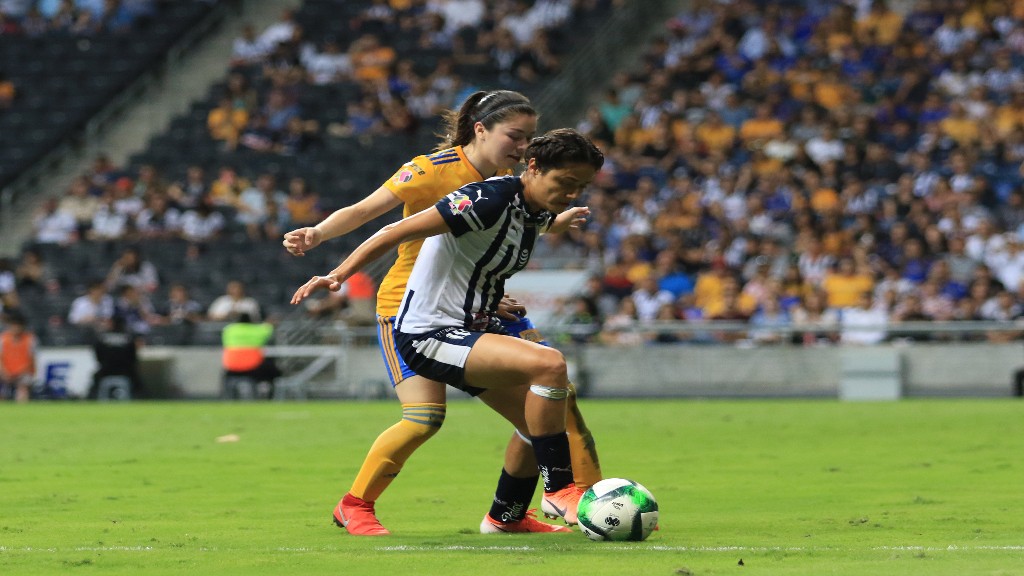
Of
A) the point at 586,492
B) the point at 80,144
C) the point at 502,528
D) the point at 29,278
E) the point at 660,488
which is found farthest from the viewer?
the point at 80,144

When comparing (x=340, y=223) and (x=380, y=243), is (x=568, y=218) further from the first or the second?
(x=380, y=243)

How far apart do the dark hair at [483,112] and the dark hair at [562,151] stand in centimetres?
50

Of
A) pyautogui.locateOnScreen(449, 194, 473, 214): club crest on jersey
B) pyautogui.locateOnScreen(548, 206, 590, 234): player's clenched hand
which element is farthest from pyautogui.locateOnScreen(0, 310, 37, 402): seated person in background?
pyautogui.locateOnScreen(449, 194, 473, 214): club crest on jersey

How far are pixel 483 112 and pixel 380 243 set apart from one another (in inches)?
48.6

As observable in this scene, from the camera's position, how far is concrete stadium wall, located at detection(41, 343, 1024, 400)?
68.8ft

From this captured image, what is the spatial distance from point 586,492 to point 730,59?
2138 cm

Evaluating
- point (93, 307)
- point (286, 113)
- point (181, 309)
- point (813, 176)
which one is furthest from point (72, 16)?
point (813, 176)

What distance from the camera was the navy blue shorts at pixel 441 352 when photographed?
283 inches

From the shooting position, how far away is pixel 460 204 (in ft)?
23.0

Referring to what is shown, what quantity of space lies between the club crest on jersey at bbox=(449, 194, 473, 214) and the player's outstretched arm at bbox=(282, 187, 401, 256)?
0.43 metres

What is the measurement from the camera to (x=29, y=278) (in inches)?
1088

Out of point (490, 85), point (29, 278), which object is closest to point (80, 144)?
point (29, 278)

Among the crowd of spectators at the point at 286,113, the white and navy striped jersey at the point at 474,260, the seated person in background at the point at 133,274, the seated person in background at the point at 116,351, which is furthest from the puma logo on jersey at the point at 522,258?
the seated person in background at the point at 133,274

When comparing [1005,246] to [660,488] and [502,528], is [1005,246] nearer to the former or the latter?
[660,488]
